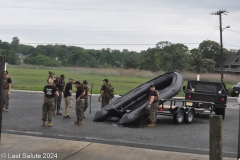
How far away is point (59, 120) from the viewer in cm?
1479

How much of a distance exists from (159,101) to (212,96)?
3.71 metres

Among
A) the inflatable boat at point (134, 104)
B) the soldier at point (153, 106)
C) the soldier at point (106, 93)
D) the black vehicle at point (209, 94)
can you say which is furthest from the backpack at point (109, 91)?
the black vehicle at point (209, 94)

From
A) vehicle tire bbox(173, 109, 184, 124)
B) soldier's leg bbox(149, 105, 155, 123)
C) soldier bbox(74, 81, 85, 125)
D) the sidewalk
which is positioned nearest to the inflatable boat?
soldier's leg bbox(149, 105, 155, 123)

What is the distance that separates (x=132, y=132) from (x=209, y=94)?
6207 mm

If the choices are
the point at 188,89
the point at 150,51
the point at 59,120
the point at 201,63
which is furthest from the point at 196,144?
the point at 150,51

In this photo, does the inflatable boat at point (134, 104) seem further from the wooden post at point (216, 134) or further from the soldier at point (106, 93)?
the wooden post at point (216, 134)

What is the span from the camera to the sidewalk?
880 cm

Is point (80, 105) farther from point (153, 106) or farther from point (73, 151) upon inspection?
point (73, 151)

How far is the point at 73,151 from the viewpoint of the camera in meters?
9.28

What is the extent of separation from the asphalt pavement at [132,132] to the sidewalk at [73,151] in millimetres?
757

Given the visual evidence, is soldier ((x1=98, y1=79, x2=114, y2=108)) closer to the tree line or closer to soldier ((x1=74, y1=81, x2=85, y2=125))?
soldier ((x1=74, y1=81, x2=85, y2=125))

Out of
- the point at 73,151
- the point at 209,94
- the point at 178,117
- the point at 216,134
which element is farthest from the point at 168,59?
the point at 216,134

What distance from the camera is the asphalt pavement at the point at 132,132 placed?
10.7 meters

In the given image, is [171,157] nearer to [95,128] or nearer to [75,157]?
[75,157]
